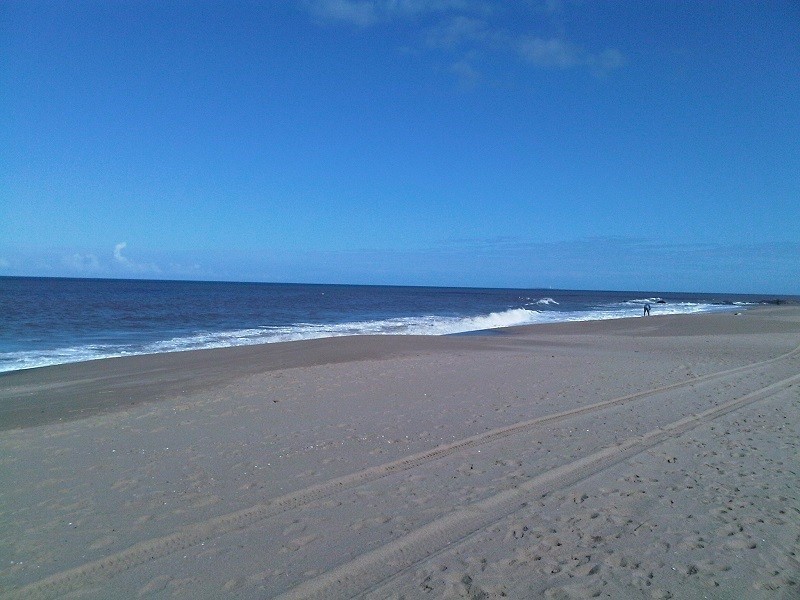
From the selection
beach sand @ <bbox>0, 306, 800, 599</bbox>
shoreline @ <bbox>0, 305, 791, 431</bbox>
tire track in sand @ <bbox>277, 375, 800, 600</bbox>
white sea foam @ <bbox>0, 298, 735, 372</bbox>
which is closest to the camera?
tire track in sand @ <bbox>277, 375, 800, 600</bbox>

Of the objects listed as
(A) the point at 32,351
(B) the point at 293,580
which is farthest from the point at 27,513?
(A) the point at 32,351

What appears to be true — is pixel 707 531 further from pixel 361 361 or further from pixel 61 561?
pixel 361 361

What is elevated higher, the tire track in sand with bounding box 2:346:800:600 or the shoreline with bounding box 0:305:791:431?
the tire track in sand with bounding box 2:346:800:600

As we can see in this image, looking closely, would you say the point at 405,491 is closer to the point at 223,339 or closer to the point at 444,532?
the point at 444,532

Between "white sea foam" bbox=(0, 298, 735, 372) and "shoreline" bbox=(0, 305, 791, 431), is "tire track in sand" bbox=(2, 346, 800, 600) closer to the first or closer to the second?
"shoreline" bbox=(0, 305, 791, 431)

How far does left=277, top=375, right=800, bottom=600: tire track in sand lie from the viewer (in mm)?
4074

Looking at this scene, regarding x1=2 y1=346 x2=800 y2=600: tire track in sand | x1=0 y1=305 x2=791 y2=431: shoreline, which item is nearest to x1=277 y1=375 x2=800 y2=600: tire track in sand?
x1=2 y1=346 x2=800 y2=600: tire track in sand

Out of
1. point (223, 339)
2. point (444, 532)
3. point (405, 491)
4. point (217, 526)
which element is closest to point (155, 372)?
point (223, 339)

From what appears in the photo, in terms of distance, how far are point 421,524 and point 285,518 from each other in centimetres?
127

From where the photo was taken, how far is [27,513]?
548 centimetres

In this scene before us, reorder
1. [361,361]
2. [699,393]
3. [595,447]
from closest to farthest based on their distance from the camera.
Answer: [595,447] < [699,393] < [361,361]

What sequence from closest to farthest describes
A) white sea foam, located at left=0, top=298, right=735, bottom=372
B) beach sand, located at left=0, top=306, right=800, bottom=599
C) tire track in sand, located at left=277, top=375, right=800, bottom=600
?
tire track in sand, located at left=277, top=375, right=800, bottom=600 < beach sand, located at left=0, top=306, right=800, bottom=599 < white sea foam, located at left=0, top=298, right=735, bottom=372

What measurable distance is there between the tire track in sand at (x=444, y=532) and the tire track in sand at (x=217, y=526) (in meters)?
1.29

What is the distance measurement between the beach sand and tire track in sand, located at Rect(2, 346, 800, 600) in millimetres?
20
